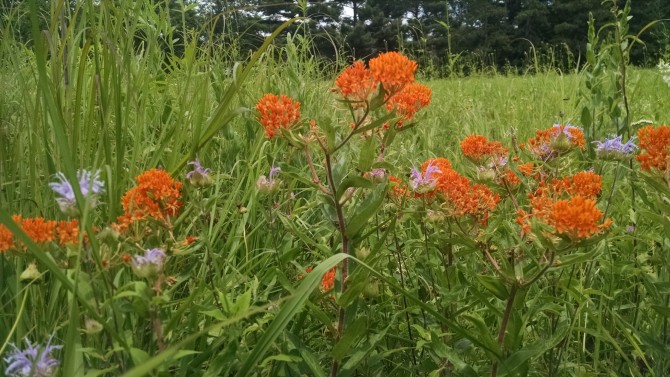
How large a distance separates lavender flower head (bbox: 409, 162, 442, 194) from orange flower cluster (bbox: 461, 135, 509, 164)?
0.12 meters

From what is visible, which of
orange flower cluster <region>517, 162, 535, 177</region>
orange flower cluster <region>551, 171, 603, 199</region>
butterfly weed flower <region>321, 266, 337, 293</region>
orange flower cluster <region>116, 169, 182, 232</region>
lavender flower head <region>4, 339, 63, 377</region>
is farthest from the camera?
orange flower cluster <region>517, 162, 535, 177</region>

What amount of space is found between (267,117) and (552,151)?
0.59 m

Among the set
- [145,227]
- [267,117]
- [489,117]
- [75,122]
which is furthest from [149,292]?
[489,117]

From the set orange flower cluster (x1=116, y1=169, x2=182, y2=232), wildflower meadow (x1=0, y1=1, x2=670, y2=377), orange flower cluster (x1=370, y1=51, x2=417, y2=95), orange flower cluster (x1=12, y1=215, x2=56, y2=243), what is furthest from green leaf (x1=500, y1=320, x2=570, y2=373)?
orange flower cluster (x1=12, y1=215, x2=56, y2=243)

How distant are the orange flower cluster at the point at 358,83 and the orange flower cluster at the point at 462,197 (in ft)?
0.72

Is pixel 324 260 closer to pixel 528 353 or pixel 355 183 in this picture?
pixel 355 183

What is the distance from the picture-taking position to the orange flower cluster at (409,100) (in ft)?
3.54

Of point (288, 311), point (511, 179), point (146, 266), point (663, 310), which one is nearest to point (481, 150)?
point (511, 179)

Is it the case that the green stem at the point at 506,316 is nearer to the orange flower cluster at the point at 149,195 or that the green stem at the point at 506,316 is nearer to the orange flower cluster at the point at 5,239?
the orange flower cluster at the point at 149,195

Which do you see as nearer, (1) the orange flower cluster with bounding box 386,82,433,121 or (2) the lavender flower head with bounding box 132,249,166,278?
(2) the lavender flower head with bounding box 132,249,166,278

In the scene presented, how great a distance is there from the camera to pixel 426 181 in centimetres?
102

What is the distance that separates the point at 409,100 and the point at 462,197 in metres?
0.25

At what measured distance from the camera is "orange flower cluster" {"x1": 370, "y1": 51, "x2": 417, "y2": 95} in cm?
82

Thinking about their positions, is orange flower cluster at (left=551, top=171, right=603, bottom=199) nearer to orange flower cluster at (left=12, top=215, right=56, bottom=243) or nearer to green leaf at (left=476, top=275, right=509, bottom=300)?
green leaf at (left=476, top=275, right=509, bottom=300)
